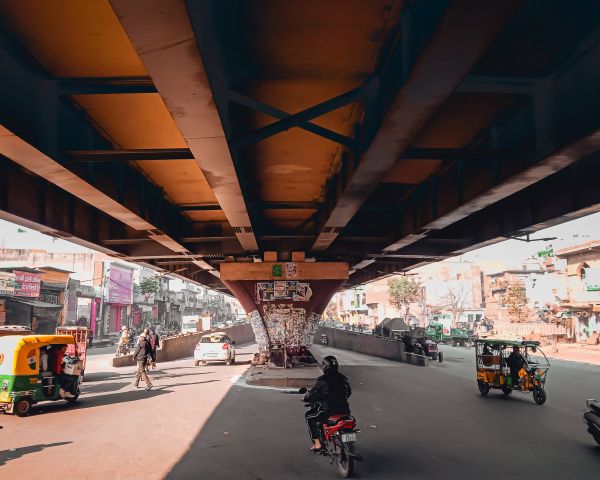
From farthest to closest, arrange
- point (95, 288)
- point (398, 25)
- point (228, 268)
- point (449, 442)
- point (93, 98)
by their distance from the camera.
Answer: point (95, 288) → point (228, 268) → point (449, 442) → point (93, 98) → point (398, 25)

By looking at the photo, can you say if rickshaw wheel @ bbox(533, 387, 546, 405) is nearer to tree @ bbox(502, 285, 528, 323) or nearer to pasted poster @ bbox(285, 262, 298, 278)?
pasted poster @ bbox(285, 262, 298, 278)

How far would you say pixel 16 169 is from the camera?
955 centimetres

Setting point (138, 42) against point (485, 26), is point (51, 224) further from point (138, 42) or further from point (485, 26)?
point (485, 26)

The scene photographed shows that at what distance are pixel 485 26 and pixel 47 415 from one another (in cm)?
1271

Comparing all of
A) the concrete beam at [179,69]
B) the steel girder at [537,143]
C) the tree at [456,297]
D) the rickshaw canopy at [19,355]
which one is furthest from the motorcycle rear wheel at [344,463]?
the tree at [456,297]

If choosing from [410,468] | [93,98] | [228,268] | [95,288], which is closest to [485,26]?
[93,98]

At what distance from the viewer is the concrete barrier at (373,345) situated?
27509 millimetres

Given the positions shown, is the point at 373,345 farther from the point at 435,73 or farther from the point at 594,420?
the point at 435,73

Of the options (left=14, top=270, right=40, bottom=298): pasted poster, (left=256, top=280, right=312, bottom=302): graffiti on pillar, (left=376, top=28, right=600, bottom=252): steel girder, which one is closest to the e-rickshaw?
(left=376, top=28, right=600, bottom=252): steel girder

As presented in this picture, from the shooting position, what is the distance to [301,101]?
7.60m

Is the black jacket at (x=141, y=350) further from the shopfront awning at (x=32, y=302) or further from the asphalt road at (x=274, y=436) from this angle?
the shopfront awning at (x=32, y=302)

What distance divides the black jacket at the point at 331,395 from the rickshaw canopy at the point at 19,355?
8301 millimetres

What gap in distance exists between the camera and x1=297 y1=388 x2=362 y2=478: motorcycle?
712 centimetres

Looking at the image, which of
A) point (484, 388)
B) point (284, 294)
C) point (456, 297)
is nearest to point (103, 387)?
point (284, 294)
